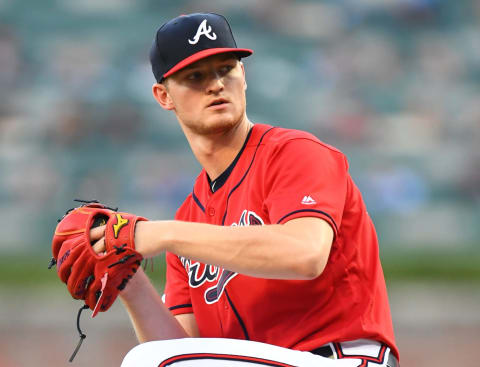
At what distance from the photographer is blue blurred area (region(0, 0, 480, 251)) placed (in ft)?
31.4

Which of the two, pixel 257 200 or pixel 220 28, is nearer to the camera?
pixel 257 200

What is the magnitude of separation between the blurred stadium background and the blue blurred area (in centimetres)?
2

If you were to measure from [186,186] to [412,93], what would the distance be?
3.56 metres

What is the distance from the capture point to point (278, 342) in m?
2.73

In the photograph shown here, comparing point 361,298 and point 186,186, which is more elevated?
point 186,186

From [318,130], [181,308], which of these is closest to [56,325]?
[318,130]

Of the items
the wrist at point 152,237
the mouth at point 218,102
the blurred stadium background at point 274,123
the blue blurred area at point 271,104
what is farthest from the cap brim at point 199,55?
the blue blurred area at point 271,104

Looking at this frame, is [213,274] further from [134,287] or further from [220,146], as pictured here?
[220,146]

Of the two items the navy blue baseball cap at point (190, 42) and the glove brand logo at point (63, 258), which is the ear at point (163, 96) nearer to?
the navy blue baseball cap at point (190, 42)

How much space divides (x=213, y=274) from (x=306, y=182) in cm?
59

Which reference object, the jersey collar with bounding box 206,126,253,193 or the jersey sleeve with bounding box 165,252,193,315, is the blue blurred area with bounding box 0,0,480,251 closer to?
the jersey sleeve with bounding box 165,252,193,315

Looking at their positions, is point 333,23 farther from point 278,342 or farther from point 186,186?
point 278,342

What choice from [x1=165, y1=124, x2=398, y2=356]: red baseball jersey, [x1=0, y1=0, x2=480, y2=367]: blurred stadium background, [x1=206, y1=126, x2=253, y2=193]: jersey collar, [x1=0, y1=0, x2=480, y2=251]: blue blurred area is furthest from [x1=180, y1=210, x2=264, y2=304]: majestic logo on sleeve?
[x1=0, y1=0, x2=480, y2=251]: blue blurred area

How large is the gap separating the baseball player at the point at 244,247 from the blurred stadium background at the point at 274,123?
5.03 metres
